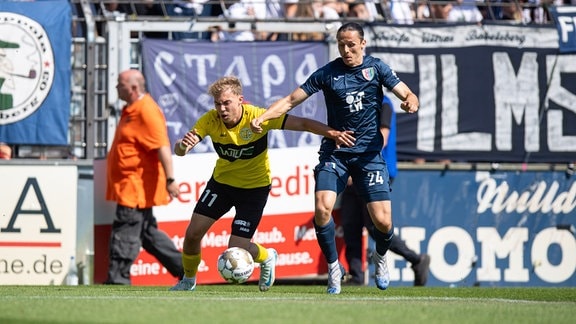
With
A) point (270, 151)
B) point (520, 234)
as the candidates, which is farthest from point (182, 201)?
point (520, 234)

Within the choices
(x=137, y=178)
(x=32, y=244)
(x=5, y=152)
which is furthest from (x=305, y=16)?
(x=32, y=244)

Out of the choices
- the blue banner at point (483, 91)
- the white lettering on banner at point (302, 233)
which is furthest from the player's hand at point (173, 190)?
the blue banner at point (483, 91)

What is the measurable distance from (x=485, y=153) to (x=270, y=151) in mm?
3207

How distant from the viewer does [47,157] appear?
15508 millimetres

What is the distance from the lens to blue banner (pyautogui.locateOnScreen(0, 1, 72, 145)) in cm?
1514

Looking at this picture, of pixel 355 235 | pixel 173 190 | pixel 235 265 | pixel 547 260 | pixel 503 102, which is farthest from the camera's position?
pixel 503 102

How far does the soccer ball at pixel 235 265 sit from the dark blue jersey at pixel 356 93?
4.20 ft

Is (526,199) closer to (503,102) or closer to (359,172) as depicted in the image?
(503,102)

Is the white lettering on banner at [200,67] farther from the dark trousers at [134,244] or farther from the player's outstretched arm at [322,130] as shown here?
the player's outstretched arm at [322,130]

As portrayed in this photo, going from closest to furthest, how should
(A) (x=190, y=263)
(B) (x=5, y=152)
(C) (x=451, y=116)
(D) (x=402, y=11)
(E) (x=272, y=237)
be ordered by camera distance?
(A) (x=190, y=263) < (B) (x=5, y=152) < (E) (x=272, y=237) < (C) (x=451, y=116) < (D) (x=402, y=11)

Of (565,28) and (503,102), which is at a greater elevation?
(565,28)

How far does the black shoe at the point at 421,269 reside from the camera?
A: 50.5 feet

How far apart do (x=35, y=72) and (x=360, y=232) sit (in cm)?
440

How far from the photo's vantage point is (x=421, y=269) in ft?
50.6
